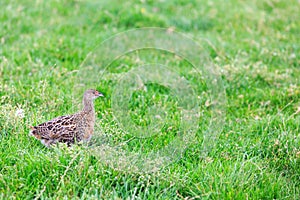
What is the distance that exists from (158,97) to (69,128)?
6.16 ft

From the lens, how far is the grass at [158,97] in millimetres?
4914

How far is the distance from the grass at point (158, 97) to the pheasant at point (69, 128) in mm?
159

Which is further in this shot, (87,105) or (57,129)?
(87,105)

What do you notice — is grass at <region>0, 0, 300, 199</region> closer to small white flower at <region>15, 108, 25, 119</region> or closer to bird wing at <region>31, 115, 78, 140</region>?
small white flower at <region>15, 108, 25, 119</region>

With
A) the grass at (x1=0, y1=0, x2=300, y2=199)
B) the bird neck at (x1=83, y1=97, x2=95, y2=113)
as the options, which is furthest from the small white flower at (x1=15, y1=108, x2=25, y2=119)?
the bird neck at (x1=83, y1=97, x2=95, y2=113)

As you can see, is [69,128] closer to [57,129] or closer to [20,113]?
[57,129]

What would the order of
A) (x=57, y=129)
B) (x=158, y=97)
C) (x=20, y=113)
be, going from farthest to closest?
1. (x=158, y=97)
2. (x=20, y=113)
3. (x=57, y=129)

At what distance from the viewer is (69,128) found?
18.3 feet

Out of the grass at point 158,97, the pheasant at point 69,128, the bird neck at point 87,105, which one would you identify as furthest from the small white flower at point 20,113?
the bird neck at point 87,105

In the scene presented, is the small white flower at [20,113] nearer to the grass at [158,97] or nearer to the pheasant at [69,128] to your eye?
the grass at [158,97]

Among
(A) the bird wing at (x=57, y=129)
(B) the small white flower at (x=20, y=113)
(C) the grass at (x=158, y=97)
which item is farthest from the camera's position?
(B) the small white flower at (x=20, y=113)

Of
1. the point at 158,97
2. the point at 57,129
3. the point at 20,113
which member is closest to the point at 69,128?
the point at 57,129

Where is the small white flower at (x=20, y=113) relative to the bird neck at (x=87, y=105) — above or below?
below

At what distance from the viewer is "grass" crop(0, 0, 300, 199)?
16.1 ft
